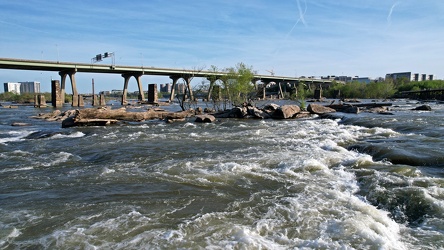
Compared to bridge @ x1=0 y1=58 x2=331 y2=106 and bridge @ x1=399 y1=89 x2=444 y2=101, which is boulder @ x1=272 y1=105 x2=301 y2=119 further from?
bridge @ x1=399 y1=89 x2=444 y2=101

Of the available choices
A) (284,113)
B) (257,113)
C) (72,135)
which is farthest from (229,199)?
(257,113)

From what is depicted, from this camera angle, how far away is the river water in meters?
6.05

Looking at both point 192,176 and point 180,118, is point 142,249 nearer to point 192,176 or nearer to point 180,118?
point 192,176

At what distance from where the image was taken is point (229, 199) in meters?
8.34

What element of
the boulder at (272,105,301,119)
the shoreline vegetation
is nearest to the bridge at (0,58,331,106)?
the shoreline vegetation

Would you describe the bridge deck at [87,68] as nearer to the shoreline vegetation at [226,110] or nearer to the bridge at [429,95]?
the shoreline vegetation at [226,110]

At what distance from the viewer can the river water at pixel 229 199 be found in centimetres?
605

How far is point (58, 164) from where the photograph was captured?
1327 centimetres

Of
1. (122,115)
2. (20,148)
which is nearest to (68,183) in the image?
(20,148)

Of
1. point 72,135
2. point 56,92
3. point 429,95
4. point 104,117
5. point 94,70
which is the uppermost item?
point 94,70

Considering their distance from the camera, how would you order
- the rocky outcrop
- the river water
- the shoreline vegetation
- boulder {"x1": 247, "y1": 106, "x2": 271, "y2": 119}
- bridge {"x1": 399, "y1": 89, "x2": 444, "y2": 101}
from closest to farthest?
1. the river water
2. the rocky outcrop
3. the shoreline vegetation
4. boulder {"x1": 247, "y1": 106, "x2": 271, "y2": 119}
5. bridge {"x1": 399, "y1": 89, "x2": 444, "y2": 101}

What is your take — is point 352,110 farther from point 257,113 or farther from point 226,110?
point 226,110

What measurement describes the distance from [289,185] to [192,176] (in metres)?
3.24

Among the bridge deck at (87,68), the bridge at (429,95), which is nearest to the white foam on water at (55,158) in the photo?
the bridge deck at (87,68)
